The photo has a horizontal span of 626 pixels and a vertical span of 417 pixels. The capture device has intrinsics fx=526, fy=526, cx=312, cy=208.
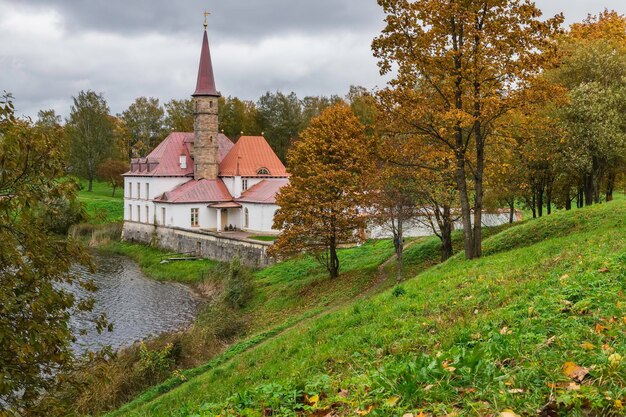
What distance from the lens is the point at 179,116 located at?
8906cm

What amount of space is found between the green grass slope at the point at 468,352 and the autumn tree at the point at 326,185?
11557mm

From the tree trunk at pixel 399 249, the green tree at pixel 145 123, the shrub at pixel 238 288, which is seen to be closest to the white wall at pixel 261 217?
the shrub at pixel 238 288

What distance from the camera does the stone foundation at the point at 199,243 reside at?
124 ft

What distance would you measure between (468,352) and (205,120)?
4976cm

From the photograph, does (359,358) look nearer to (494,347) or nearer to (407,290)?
(494,347)

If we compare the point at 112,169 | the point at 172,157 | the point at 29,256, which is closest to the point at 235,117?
the point at 112,169

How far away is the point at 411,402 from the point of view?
5.02m

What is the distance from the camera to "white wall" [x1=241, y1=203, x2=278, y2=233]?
46.7m

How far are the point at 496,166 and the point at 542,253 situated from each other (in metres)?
4.11

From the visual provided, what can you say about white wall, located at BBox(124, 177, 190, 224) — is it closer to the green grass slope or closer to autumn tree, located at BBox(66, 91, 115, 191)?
autumn tree, located at BBox(66, 91, 115, 191)

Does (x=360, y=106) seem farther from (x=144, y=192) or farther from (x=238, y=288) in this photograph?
(x=238, y=288)

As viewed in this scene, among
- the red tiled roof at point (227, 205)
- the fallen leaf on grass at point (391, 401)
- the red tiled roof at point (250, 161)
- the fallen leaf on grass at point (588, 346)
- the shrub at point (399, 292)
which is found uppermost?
the red tiled roof at point (250, 161)

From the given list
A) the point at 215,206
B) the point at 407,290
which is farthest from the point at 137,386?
the point at 215,206

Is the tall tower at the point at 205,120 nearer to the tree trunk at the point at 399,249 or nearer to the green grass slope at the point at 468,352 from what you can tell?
the tree trunk at the point at 399,249
